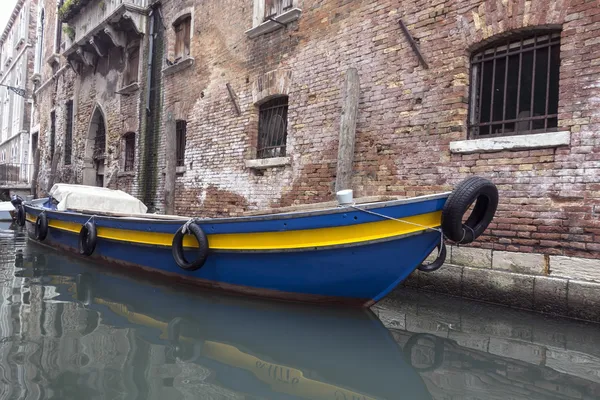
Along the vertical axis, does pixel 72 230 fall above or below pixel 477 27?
below

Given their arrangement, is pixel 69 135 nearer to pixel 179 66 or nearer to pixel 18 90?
pixel 179 66

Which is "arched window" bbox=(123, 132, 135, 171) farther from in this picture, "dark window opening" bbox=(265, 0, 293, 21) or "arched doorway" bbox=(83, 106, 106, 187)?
"dark window opening" bbox=(265, 0, 293, 21)

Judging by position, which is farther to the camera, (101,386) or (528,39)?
(528,39)

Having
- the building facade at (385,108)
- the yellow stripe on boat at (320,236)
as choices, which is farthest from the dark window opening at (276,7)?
the yellow stripe on boat at (320,236)

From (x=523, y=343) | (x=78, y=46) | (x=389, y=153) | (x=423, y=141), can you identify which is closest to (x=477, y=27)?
(x=423, y=141)

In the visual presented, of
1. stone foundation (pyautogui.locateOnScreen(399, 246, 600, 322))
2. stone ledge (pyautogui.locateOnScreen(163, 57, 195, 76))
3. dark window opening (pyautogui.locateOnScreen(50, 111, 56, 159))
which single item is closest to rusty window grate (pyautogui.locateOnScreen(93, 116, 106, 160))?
dark window opening (pyautogui.locateOnScreen(50, 111, 56, 159))

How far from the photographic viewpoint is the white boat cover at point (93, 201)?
8484 millimetres

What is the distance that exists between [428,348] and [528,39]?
11.4 ft

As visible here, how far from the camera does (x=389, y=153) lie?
6.12 metres

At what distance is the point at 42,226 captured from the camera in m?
8.84

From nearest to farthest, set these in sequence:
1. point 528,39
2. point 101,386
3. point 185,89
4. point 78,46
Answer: point 101,386 → point 528,39 → point 185,89 → point 78,46

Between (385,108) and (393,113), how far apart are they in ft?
0.49

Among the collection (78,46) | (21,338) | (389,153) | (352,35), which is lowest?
(21,338)

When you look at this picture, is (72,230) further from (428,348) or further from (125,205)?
(428,348)
